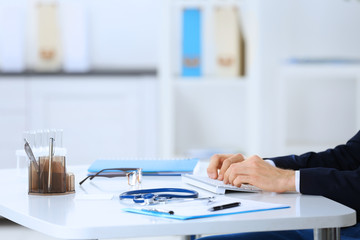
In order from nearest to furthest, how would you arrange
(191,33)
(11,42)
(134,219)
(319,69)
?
(134,219)
(191,33)
(319,69)
(11,42)

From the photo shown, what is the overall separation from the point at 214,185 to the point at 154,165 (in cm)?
38

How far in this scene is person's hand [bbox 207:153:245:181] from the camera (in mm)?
1540

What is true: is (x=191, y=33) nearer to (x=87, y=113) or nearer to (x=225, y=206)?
(x=87, y=113)

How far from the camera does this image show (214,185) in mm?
1394

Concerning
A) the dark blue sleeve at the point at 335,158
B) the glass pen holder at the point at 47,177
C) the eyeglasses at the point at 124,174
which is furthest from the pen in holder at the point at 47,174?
the dark blue sleeve at the point at 335,158

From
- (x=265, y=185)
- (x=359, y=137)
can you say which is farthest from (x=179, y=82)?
(x=265, y=185)

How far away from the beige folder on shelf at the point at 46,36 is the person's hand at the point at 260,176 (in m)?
2.70

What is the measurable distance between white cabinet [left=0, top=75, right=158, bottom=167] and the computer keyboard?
2289 millimetres

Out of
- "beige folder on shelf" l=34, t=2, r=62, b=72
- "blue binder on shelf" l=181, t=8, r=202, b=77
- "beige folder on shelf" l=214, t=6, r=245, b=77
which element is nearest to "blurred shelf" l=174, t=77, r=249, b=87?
"beige folder on shelf" l=214, t=6, r=245, b=77

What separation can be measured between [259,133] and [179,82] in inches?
24.5

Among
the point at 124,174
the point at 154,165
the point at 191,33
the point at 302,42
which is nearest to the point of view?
the point at 124,174

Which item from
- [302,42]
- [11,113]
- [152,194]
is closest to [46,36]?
[11,113]

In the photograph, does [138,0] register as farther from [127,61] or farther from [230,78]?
[230,78]

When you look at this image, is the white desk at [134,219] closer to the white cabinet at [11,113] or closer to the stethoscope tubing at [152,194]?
the stethoscope tubing at [152,194]
